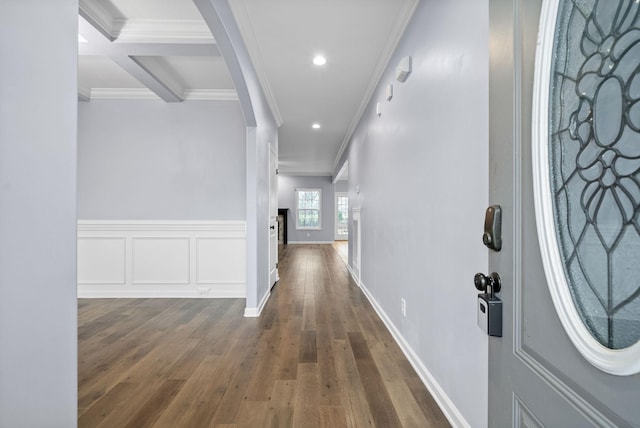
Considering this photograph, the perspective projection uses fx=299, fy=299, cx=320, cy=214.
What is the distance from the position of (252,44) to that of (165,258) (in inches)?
109

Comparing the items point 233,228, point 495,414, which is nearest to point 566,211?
point 495,414

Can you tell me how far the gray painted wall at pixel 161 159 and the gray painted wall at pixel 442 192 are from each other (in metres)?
2.18

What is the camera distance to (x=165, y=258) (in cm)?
383

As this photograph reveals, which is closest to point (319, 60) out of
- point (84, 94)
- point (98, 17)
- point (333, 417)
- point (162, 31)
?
point (162, 31)

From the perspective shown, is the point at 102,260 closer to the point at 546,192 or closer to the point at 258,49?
the point at 258,49

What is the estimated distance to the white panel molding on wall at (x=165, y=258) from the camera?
3.79 m

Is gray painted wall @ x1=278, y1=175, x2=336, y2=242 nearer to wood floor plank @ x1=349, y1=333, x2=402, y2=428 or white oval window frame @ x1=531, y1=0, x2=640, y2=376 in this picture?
wood floor plank @ x1=349, y1=333, x2=402, y2=428

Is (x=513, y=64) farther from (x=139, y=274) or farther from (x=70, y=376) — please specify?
(x=139, y=274)

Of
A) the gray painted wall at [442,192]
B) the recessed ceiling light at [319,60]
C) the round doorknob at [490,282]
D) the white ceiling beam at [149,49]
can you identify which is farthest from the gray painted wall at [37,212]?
the recessed ceiling light at [319,60]

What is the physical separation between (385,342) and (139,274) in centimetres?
317

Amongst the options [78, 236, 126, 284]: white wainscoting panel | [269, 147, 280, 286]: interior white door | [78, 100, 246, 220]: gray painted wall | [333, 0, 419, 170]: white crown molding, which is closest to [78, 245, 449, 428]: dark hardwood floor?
[78, 236, 126, 284]: white wainscoting panel

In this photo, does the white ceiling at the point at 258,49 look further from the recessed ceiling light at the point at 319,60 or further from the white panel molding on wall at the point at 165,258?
the white panel molding on wall at the point at 165,258

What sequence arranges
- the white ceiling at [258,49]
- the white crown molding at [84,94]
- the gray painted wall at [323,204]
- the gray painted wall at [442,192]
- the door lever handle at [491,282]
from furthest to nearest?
the gray painted wall at [323,204], the white crown molding at [84,94], the white ceiling at [258,49], the gray painted wall at [442,192], the door lever handle at [491,282]

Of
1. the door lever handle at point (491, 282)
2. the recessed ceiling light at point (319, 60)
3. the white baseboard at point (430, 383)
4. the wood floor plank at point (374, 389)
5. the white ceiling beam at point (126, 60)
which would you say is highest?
the recessed ceiling light at point (319, 60)
